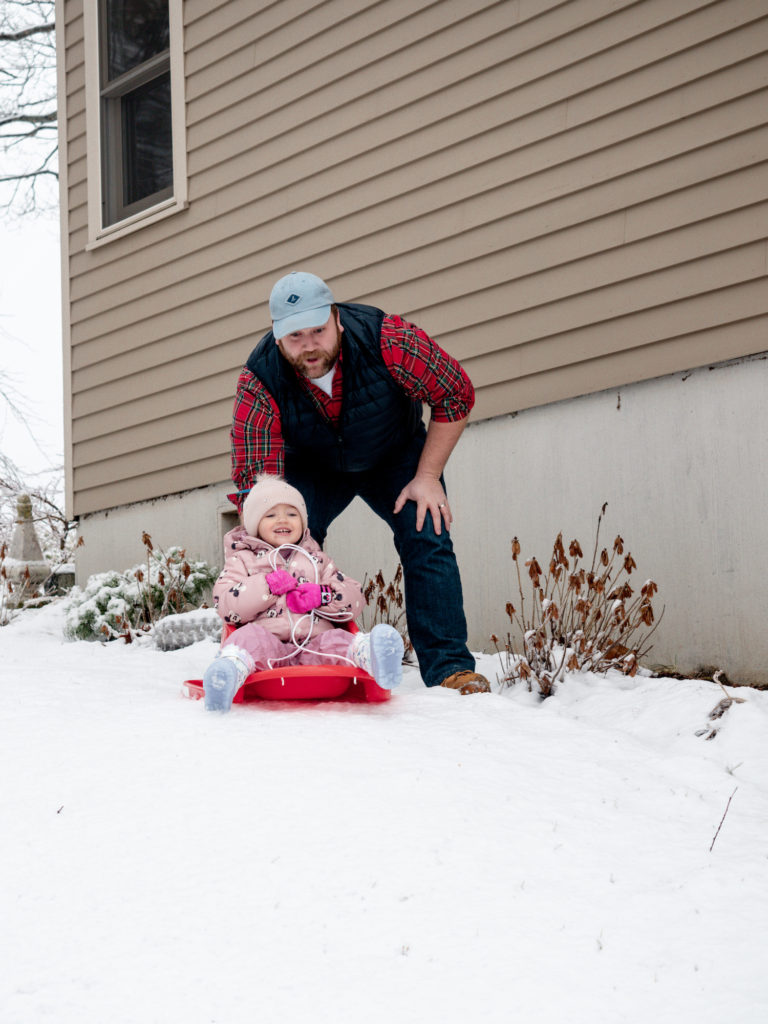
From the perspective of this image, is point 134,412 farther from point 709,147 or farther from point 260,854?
point 260,854

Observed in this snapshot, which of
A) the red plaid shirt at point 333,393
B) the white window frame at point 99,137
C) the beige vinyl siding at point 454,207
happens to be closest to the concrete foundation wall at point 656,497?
the beige vinyl siding at point 454,207

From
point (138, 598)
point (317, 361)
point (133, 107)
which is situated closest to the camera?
point (317, 361)

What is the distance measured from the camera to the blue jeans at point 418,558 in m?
3.51

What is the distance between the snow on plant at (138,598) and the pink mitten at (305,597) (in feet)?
8.45

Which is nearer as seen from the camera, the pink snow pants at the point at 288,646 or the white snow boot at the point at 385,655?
the white snow boot at the point at 385,655

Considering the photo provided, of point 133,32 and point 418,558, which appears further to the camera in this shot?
point 133,32

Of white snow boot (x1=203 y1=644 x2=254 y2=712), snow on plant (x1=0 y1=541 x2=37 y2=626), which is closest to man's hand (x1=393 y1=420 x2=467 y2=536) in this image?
white snow boot (x1=203 y1=644 x2=254 y2=712)

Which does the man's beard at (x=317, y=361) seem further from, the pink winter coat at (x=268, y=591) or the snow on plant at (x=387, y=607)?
the snow on plant at (x=387, y=607)

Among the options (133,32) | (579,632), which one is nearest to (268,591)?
(579,632)

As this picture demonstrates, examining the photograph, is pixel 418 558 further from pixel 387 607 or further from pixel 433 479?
pixel 387 607

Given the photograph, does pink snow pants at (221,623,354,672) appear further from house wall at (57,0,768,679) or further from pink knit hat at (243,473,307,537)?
house wall at (57,0,768,679)

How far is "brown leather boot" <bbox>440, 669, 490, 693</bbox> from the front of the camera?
133 inches

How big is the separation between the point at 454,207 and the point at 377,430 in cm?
208

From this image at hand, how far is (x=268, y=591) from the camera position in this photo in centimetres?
312
